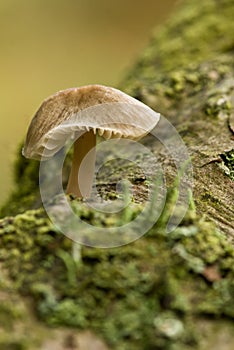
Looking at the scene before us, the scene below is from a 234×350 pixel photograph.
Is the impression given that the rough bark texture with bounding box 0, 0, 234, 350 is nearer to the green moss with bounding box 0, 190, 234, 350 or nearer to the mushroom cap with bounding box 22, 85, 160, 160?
the green moss with bounding box 0, 190, 234, 350

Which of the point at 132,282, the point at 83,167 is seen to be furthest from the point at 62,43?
the point at 132,282

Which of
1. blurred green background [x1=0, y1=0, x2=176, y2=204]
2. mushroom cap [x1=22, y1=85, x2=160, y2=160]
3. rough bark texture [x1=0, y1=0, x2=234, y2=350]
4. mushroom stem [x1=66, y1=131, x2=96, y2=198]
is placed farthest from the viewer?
blurred green background [x1=0, y1=0, x2=176, y2=204]

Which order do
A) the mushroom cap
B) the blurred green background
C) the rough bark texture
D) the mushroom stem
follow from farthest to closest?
the blurred green background, the mushroom stem, the mushroom cap, the rough bark texture

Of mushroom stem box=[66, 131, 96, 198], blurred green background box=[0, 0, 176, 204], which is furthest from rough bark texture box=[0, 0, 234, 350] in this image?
blurred green background box=[0, 0, 176, 204]

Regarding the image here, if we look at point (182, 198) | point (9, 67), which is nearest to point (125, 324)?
point (182, 198)

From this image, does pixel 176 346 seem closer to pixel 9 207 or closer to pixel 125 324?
pixel 125 324

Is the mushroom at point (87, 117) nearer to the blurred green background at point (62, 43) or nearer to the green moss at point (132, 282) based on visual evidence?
the green moss at point (132, 282)

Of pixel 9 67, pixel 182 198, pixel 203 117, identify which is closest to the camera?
pixel 182 198

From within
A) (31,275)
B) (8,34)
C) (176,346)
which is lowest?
(176,346)
